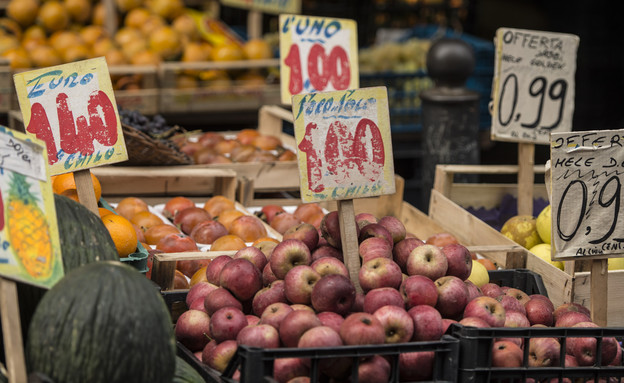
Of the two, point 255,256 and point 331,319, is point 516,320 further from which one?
point 255,256

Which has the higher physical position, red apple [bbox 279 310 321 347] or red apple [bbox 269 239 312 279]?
red apple [bbox 269 239 312 279]

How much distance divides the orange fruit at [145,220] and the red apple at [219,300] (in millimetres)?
1086

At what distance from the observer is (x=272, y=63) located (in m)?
5.45

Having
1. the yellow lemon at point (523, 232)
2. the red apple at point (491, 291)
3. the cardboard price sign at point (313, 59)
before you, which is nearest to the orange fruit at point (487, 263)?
the yellow lemon at point (523, 232)

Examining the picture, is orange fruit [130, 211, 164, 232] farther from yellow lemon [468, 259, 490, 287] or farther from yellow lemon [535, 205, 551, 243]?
yellow lemon [535, 205, 551, 243]

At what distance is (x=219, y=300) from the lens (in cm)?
222

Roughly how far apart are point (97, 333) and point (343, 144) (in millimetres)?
944

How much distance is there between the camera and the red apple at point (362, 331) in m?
1.93

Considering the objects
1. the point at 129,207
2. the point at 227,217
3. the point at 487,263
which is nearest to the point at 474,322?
the point at 487,263

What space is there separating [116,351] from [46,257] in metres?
0.27

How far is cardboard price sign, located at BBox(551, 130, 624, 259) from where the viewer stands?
2.41 m

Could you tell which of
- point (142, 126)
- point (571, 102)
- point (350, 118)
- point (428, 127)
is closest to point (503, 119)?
point (571, 102)

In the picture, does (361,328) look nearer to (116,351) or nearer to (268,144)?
(116,351)

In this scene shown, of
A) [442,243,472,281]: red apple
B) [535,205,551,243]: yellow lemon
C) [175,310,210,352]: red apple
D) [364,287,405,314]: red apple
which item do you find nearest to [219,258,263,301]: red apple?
[175,310,210,352]: red apple
